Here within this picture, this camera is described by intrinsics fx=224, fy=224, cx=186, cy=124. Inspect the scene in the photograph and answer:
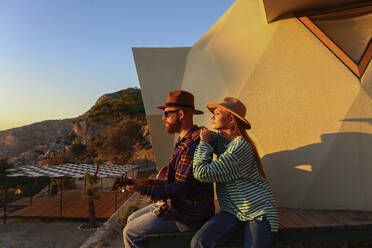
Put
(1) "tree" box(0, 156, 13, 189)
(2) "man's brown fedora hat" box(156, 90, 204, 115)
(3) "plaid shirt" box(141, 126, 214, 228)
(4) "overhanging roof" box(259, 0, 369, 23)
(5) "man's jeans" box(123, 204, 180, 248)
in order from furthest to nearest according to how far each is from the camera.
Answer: (1) "tree" box(0, 156, 13, 189), (4) "overhanging roof" box(259, 0, 369, 23), (2) "man's brown fedora hat" box(156, 90, 204, 115), (5) "man's jeans" box(123, 204, 180, 248), (3) "plaid shirt" box(141, 126, 214, 228)

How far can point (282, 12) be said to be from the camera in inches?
156

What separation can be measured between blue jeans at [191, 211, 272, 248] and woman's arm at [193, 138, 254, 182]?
0.44 meters

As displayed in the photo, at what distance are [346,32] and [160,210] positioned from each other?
3.83 meters

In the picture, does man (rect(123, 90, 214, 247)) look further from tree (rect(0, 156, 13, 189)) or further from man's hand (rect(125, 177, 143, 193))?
tree (rect(0, 156, 13, 189))

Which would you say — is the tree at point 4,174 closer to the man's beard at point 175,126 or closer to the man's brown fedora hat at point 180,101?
the man's beard at point 175,126

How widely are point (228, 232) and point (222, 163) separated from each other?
2.32 ft

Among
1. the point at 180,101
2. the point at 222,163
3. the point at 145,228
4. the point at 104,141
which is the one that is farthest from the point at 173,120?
the point at 104,141

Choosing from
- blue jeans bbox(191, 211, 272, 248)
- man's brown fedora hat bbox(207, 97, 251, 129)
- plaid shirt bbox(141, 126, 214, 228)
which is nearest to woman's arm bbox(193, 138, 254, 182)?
plaid shirt bbox(141, 126, 214, 228)

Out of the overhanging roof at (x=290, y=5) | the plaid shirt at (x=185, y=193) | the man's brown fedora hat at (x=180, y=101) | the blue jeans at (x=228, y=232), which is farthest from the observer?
the overhanging roof at (x=290, y=5)

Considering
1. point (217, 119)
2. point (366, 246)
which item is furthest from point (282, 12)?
point (366, 246)

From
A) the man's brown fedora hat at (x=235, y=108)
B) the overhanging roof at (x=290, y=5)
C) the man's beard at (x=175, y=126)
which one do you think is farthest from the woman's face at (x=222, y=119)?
the overhanging roof at (x=290, y=5)

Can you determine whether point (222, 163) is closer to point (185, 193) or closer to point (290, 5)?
point (185, 193)

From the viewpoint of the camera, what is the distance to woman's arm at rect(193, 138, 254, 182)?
2.10m

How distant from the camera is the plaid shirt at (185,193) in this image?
221cm
